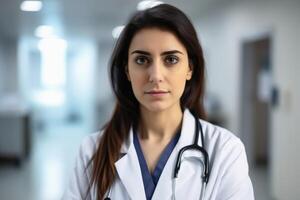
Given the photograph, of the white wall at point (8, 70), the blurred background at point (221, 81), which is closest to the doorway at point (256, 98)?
the blurred background at point (221, 81)

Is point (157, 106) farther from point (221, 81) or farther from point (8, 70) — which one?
point (8, 70)

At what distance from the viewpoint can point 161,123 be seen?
99 centimetres

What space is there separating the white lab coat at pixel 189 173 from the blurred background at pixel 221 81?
1.70 ft

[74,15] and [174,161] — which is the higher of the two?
[74,15]

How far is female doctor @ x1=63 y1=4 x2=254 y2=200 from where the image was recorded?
87 cm

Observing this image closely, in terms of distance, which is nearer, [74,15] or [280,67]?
[280,67]

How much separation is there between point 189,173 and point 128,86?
348 millimetres

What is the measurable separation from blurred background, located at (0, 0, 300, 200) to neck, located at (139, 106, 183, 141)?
0.50 meters

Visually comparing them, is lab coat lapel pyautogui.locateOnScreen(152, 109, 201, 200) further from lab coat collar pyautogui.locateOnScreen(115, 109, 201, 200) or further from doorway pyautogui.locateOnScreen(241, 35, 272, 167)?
doorway pyautogui.locateOnScreen(241, 35, 272, 167)

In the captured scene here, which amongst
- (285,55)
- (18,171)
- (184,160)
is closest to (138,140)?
(184,160)

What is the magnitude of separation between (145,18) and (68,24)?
186 inches

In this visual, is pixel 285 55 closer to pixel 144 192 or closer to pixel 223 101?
pixel 223 101

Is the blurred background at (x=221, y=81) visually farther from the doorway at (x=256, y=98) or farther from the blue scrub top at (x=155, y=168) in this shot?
the blue scrub top at (x=155, y=168)

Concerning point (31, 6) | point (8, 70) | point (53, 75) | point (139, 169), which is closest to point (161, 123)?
point (139, 169)
